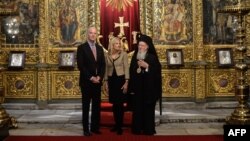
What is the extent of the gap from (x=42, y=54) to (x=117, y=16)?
6.74 feet

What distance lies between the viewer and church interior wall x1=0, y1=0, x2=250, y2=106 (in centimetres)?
1038

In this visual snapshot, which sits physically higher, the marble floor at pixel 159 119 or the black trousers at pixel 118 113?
the black trousers at pixel 118 113

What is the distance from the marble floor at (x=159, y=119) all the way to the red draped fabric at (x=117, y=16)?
1.92m

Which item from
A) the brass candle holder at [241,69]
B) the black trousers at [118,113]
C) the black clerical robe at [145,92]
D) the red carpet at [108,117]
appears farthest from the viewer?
the red carpet at [108,117]

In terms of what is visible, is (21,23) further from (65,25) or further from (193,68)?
(193,68)

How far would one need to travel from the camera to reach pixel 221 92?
34.3ft

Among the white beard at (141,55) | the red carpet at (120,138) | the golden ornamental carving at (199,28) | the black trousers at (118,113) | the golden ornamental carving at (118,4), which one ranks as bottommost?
the red carpet at (120,138)

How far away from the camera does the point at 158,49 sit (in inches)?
412

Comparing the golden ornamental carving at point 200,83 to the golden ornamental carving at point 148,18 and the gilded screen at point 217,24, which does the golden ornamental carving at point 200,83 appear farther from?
the golden ornamental carving at point 148,18

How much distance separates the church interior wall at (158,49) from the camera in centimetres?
1038

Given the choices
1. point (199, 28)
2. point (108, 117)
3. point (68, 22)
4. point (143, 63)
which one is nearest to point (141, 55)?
point (143, 63)

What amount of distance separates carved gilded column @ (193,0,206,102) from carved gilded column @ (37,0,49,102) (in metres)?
3.65

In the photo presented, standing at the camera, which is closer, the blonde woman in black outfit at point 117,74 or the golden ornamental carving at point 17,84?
the blonde woman in black outfit at point 117,74

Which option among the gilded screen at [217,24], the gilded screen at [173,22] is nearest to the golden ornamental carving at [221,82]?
the gilded screen at [217,24]
